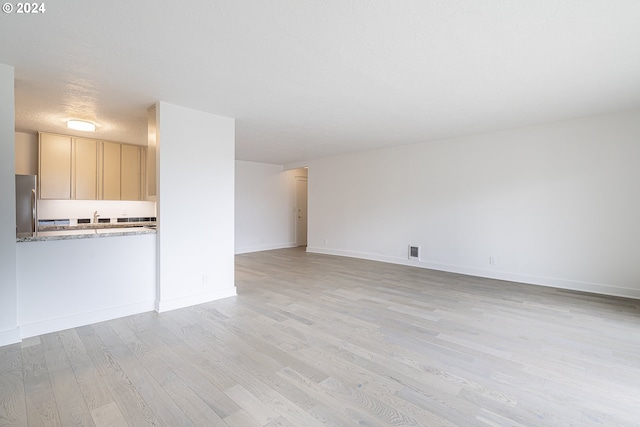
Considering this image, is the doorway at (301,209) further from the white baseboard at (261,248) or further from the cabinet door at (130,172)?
the cabinet door at (130,172)

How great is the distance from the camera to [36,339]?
9.00ft

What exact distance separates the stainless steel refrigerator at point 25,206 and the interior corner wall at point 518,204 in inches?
227

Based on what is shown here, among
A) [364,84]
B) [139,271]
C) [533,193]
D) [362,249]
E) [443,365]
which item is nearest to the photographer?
[443,365]

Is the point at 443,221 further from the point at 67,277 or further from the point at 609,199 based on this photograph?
the point at 67,277

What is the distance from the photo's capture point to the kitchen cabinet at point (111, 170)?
548 cm

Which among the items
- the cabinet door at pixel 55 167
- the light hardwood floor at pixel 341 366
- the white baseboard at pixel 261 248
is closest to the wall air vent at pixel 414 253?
the light hardwood floor at pixel 341 366

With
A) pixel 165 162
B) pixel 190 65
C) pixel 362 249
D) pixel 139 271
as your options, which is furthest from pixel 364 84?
pixel 362 249

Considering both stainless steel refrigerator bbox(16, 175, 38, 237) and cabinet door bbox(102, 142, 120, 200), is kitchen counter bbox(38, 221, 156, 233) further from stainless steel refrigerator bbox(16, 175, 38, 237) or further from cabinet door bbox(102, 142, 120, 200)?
stainless steel refrigerator bbox(16, 175, 38, 237)

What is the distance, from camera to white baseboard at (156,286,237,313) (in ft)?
11.6

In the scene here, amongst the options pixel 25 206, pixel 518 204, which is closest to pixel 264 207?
pixel 25 206

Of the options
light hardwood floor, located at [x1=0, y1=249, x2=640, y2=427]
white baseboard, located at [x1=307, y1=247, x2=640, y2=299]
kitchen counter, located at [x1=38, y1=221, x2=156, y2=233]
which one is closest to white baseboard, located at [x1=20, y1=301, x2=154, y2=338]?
light hardwood floor, located at [x1=0, y1=249, x2=640, y2=427]

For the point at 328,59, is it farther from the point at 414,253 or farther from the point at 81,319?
the point at 414,253

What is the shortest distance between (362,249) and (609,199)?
4423 mm

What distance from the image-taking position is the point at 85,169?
17.3 ft
